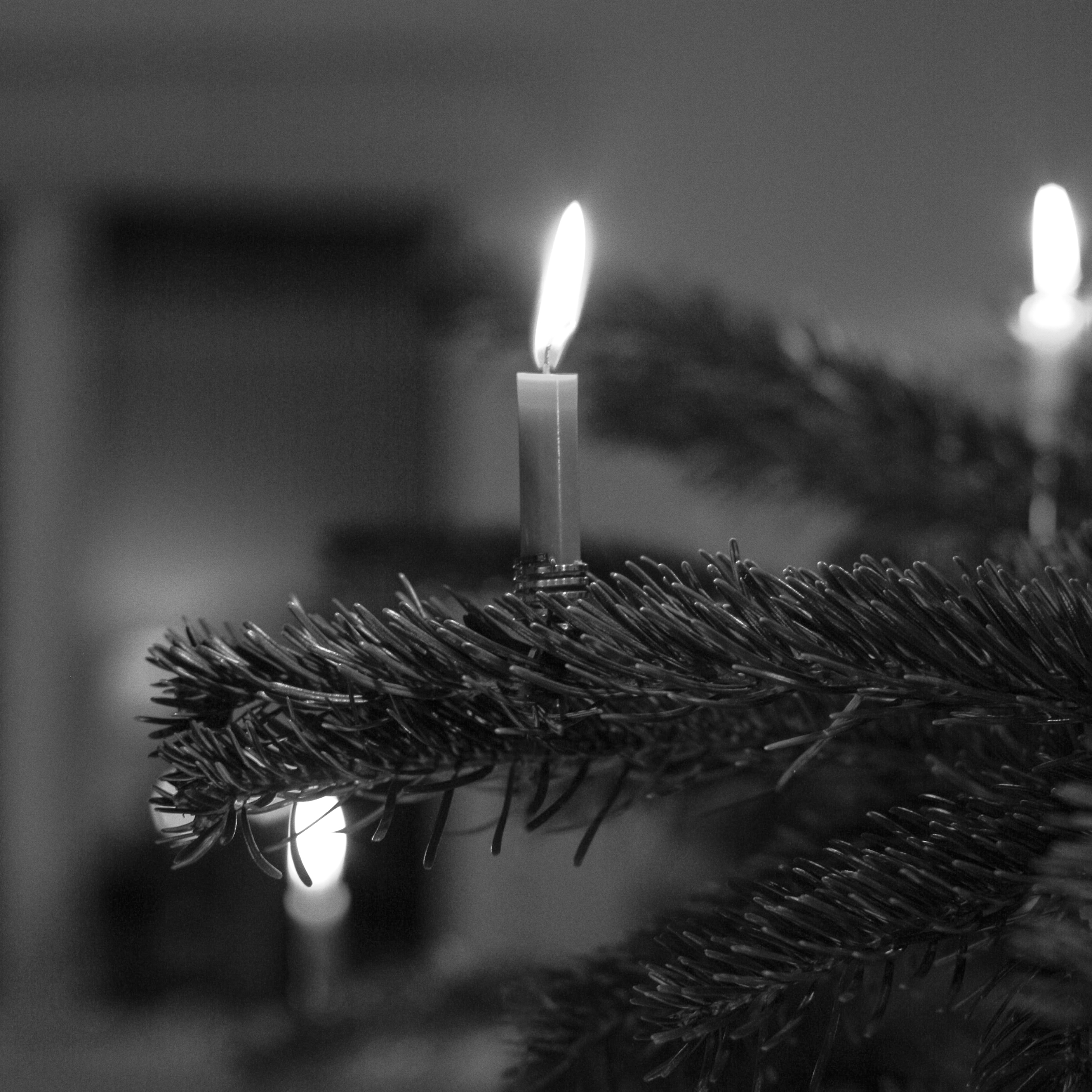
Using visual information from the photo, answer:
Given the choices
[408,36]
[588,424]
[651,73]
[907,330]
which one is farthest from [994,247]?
[588,424]

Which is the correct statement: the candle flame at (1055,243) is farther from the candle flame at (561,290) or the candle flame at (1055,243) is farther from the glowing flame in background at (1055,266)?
→ the candle flame at (561,290)

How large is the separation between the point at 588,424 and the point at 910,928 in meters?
0.36

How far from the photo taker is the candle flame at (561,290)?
0.24 metres

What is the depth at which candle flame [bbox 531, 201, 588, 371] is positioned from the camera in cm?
24

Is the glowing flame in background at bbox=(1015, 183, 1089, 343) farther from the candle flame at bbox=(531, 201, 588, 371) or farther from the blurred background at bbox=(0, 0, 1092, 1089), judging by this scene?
the blurred background at bbox=(0, 0, 1092, 1089)

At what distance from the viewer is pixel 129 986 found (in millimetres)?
1463

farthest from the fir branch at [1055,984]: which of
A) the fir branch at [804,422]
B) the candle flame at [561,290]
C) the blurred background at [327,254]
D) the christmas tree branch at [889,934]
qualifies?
the blurred background at [327,254]

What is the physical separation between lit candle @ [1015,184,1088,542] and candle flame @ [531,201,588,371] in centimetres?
15

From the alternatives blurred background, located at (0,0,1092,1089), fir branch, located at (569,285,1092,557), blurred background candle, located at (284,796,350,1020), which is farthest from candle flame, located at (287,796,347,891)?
blurred background, located at (0,0,1092,1089)

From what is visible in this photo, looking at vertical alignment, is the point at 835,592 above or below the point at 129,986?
above

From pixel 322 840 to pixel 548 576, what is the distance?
0.14 metres

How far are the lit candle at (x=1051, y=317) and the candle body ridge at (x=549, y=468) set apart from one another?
165 millimetres

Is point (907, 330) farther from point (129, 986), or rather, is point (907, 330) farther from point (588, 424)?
point (129, 986)

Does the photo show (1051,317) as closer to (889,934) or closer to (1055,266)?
(1055,266)
